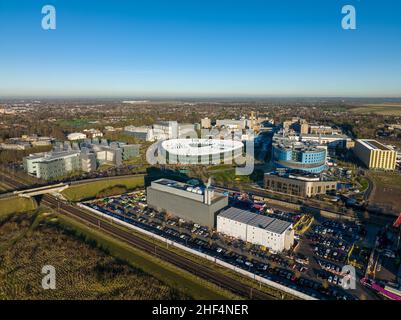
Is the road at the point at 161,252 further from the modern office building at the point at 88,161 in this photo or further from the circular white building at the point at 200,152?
the circular white building at the point at 200,152


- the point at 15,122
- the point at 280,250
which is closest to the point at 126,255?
the point at 280,250

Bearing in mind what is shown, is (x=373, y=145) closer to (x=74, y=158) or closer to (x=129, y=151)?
(x=129, y=151)

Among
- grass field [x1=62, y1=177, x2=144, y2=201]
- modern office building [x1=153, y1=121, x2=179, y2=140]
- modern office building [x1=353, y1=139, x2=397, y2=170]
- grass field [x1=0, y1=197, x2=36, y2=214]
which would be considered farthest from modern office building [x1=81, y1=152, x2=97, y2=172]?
modern office building [x1=353, y1=139, x2=397, y2=170]

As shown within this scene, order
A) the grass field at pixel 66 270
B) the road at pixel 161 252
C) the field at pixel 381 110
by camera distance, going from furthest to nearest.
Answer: the field at pixel 381 110, the road at pixel 161 252, the grass field at pixel 66 270

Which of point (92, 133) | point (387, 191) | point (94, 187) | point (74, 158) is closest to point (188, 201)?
point (94, 187)

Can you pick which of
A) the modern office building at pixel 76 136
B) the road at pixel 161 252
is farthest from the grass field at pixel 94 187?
the modern office building at pixel 76 136

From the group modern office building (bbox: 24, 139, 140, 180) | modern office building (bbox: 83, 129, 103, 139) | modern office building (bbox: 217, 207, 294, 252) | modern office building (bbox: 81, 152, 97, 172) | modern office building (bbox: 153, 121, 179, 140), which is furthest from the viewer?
modern office building (bbox: 83, 129, 103, 139)

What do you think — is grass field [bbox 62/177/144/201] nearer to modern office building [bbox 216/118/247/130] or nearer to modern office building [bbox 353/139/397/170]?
modern office building [bbox 353/139/397/170]
